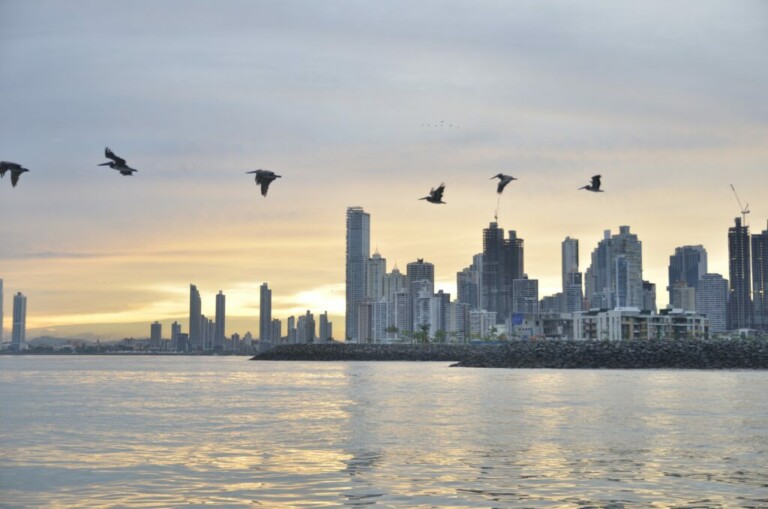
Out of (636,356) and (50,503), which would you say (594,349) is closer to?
(636,356)

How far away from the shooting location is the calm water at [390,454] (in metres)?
24.7

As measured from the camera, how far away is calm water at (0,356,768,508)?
24672mm

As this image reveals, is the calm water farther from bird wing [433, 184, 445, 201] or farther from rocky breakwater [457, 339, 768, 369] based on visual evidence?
rocky breakwater [457, 339, 768, 369]

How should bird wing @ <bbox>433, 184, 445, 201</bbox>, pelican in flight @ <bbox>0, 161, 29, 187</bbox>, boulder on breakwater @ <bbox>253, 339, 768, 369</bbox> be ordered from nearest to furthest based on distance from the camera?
1. pelican in flight @ <bbox>0, 161, 29, 187</bbox>
2. bird wing @ <bbox>433, 184, 445, 201</bbox>
3. boulder on breakwater @ <bbox>253, 339, 768, 369</bbox>

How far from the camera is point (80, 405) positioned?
2486 inches

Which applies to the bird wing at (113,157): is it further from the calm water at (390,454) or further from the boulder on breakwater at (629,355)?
the boulder on breakwater at (629,355)

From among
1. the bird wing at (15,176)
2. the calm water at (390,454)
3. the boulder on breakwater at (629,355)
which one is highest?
the bird wing at (15,176)

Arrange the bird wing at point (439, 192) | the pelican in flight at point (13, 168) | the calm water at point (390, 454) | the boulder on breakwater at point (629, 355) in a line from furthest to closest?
the boulder on breakwater at point (629, 355) → the bird wing at point (439, 192) → the pelican in flight at point (13, 168) → the calm water at point (390, 454)

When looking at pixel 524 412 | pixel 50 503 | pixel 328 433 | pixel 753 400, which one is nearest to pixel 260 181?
pixel 50 503

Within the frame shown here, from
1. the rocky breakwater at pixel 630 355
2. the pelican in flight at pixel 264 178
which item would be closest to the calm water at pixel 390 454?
the pelican in flight at pixel 264 178

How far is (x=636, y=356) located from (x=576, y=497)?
132 meters

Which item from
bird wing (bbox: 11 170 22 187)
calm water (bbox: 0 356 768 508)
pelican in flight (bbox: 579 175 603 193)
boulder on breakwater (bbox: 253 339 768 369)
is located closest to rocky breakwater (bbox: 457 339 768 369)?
boulder on breakwater (bbox: 253 339 768 369)

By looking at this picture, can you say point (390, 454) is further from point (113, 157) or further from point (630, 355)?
point (630, 355)

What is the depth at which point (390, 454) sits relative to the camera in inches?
1310
